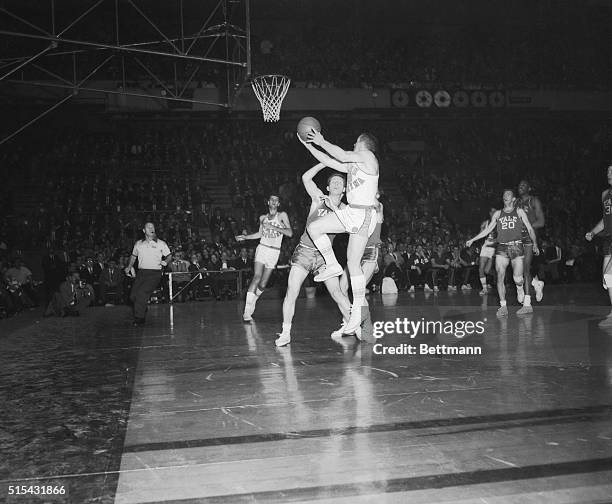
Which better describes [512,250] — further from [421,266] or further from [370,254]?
Result: [421,266]

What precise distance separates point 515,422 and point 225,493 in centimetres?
177

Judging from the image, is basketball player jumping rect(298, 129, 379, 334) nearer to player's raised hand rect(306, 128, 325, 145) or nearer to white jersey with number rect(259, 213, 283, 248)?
player's raised hand rect(306, 128, 325, 145)

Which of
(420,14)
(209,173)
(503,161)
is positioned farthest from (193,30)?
(503,161)

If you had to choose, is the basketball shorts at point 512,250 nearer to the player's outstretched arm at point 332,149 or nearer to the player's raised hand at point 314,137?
the player's outstretched arm at point 332,149

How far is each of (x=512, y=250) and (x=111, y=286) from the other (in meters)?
10.2

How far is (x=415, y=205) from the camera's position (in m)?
26.0

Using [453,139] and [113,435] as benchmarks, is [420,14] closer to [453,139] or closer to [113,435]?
[453,139]

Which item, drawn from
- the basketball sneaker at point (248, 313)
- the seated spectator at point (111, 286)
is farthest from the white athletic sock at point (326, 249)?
the seated spectator at point (111, 286)

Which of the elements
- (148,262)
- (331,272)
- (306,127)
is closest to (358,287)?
(331,272)

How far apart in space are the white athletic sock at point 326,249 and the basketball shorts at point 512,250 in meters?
3.86

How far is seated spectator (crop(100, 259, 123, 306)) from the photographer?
52.2 ft

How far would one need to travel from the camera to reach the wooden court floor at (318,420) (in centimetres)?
284
